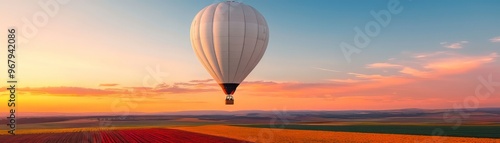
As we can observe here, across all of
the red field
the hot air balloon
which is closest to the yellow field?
the red field

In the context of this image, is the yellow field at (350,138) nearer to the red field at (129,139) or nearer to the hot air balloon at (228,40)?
the red field at (129,139)

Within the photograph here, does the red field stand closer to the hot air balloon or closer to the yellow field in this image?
the yellow field

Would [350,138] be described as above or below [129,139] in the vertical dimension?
below

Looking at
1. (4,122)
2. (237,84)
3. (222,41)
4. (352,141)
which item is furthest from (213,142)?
(4,122)

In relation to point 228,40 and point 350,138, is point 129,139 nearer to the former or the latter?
point 228,40

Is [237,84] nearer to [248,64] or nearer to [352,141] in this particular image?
[248,64]

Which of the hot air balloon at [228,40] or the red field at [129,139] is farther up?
the hot air balloon at [228,40]

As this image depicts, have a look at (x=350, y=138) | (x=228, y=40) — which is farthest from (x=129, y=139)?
(x=350, y=138)

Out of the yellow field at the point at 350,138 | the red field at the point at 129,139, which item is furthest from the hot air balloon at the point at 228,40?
the yellow field at the point at 350,138
